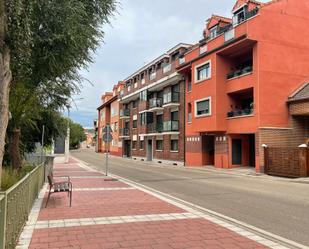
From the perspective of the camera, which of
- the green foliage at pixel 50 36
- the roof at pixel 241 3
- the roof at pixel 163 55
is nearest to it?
the green foliage at pixel 50 36

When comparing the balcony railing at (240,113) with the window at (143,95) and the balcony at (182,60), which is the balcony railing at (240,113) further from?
the window at (143,95)

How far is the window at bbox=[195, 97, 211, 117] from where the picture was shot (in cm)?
2847

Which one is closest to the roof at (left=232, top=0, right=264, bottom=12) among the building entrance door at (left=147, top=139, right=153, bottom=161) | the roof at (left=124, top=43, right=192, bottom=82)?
the roof at (left=124, top=43, right=192, bottom=82)

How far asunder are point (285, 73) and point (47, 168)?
17.6m

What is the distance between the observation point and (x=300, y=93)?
2459 cm

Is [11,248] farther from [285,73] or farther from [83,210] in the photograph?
[285,73]

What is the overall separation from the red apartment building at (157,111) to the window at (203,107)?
17.4ft

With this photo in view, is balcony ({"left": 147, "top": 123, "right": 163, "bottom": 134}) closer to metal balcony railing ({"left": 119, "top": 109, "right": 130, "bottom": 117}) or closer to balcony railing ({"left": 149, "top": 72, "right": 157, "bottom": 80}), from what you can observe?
balcony railing ({"left": 149, "top": 72, "right": 157, "bottom": 80})

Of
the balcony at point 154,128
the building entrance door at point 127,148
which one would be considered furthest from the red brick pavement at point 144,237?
the building entrance door at point 127,148

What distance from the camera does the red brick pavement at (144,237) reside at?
577cm

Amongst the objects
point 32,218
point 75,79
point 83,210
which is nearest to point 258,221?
point 83,210

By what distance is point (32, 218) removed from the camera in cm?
790

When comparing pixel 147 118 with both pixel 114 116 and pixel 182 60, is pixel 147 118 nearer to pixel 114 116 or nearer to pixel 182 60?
pixel 182 60

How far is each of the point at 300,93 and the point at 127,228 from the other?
2105 cm
